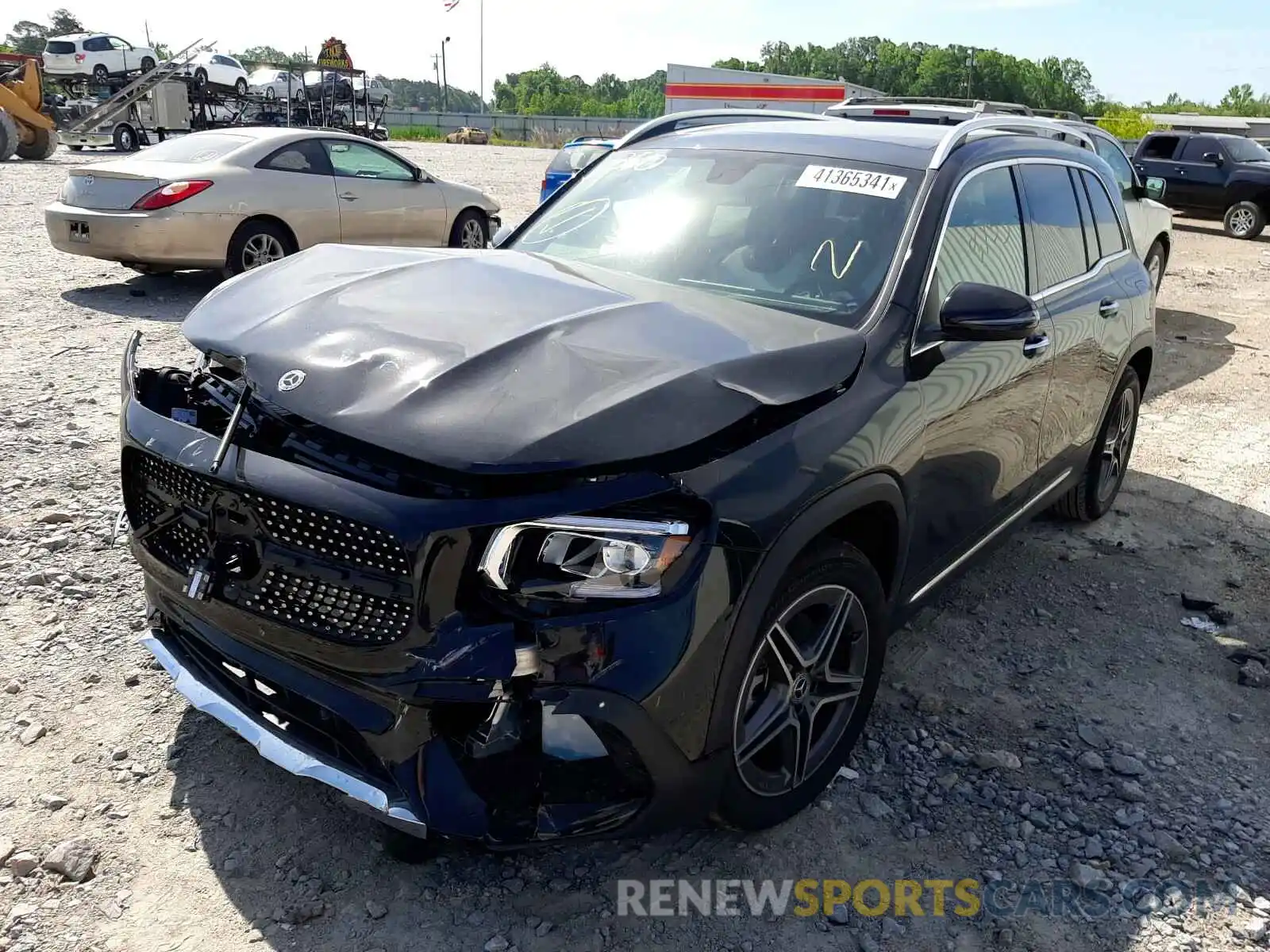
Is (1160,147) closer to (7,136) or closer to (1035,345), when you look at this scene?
(1035,345)

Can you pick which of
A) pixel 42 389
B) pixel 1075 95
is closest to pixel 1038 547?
pixel 42 389

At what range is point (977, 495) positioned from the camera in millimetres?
3611

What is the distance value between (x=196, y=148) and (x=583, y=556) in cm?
909

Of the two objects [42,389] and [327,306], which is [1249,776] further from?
[42,389]

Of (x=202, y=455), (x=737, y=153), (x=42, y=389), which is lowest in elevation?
(x=42, y=389)

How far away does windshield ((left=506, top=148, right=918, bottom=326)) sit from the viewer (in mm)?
3242

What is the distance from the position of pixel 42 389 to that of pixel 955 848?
19.4ft

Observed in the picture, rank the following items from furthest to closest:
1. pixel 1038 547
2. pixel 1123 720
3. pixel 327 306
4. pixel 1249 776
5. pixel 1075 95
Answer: pixel 1075 95
pixel 1038 547
pixel 1123 720
pixel 1249 776
pixel 327 306

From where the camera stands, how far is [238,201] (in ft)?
30.0

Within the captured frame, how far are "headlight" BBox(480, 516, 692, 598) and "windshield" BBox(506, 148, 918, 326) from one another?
46.9 inches

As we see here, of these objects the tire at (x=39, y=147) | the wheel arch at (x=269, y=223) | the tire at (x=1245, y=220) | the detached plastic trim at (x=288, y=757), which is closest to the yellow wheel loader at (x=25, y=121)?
the tire at (x=39, y=147)

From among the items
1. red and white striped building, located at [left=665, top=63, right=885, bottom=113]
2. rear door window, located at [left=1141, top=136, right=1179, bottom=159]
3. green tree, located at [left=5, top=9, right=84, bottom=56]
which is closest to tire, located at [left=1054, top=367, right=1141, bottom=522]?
rear door window, located at [left=1141, top=136, right=1179, bottom=159]

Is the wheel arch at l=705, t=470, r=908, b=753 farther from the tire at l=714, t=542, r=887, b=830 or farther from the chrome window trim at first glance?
the chrome window trim

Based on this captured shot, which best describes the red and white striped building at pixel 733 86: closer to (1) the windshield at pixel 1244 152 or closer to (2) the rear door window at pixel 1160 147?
(2) the rear door window at pixel 1160 147
